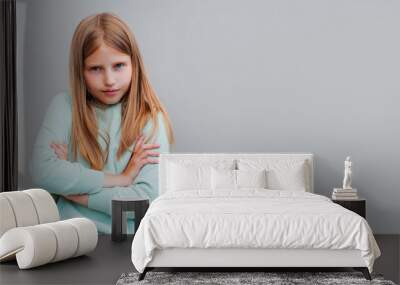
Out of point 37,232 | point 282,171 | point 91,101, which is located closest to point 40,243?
point 37,232

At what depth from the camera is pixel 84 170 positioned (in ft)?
23.0

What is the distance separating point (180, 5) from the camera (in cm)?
696

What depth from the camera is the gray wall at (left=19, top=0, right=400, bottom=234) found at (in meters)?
6.89

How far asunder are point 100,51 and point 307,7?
7.77 feet

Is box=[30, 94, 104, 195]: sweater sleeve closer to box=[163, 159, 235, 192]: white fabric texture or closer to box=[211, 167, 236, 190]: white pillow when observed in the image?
box=[163, 159, 235, 192]: white fabric texture

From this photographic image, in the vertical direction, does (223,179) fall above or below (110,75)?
below

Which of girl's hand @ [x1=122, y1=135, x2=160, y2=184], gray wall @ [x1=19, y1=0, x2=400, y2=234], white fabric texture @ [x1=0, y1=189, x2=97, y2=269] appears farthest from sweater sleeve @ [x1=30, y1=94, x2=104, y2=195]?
white fabric texture @ [x1=0, y1=189, x2=97, y2=269]

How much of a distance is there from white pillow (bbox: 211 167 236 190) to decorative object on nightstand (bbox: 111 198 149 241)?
743mm

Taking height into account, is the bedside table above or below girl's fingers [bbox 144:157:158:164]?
below

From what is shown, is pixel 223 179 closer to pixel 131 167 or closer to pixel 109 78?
pixel 131 167

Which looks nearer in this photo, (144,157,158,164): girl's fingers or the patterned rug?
the patterned rug

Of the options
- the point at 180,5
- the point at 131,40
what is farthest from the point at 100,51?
the point at 180,5

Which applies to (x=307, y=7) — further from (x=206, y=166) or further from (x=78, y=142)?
(x=78, y=142)

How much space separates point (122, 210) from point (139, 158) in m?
0.79
